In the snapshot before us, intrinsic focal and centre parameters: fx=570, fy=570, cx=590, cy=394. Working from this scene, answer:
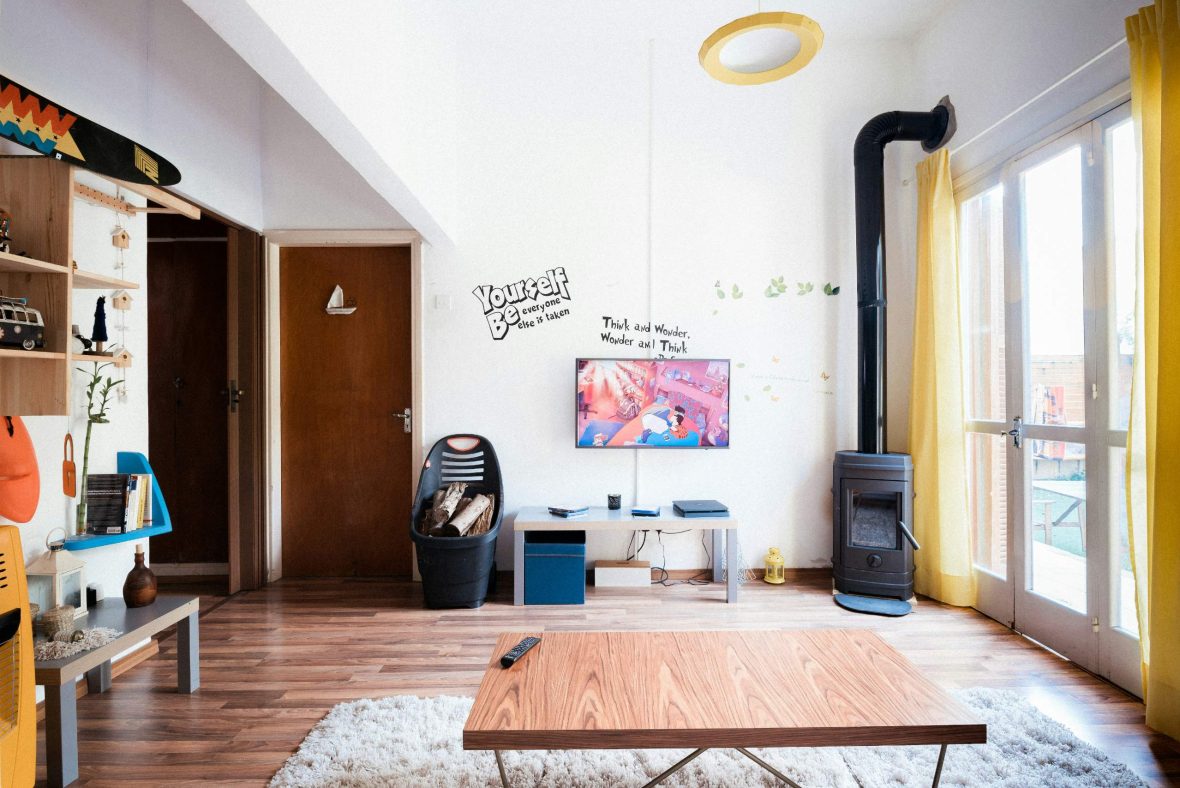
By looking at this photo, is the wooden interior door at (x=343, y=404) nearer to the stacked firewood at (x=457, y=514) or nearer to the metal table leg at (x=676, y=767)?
the stacked firewood at (x=457, y=514)

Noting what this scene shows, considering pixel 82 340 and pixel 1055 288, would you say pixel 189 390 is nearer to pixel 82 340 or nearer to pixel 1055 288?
pixel 82 340

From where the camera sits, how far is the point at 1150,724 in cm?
200

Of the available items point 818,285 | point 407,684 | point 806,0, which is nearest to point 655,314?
point 818,285

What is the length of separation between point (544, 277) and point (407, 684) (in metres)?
2.40

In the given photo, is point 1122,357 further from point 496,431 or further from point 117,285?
point 117,285

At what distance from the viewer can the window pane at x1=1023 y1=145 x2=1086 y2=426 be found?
2512 millimetres

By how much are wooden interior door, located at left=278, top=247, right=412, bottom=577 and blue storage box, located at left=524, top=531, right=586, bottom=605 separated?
99 cm

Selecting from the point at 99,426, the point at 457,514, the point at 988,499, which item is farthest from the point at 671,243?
the point at 99,426

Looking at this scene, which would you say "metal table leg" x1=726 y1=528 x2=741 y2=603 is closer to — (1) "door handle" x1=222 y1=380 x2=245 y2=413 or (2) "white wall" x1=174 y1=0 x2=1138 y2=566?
(2) "white wall" x1=174 y1=0 x2=1138 y2=566

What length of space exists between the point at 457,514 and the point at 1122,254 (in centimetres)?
333

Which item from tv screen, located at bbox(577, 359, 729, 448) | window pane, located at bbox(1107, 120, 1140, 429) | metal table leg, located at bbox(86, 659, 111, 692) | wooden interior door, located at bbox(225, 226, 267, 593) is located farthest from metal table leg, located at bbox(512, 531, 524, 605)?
window pane, located at bbox(1107, 120, 1140, 429)

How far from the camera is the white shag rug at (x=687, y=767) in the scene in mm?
1709

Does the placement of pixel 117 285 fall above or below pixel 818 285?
below

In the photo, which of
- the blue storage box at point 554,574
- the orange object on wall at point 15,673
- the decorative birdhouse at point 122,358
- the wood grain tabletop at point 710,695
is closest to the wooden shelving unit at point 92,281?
the decorative birdhouse at point 122,358
